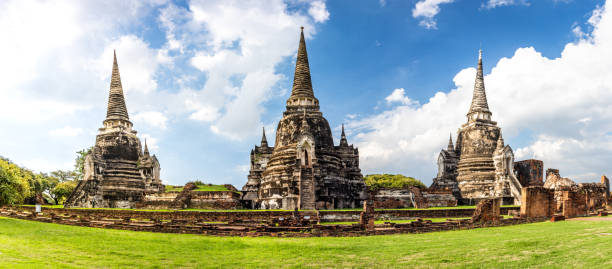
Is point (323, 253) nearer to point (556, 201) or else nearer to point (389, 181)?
point (556, 201)

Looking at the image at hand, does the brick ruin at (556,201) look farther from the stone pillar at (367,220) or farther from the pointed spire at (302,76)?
the pointed spire at (302,76)

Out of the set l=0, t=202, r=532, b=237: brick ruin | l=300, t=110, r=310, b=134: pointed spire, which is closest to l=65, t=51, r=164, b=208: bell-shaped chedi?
l=0, t=202, r=532, b=237: brick ruin

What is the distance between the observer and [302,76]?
128 ft

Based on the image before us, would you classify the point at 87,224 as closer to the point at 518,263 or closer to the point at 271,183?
the point at 271,183

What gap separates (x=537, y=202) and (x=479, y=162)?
71.4ft

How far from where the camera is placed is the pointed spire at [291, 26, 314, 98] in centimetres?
3850

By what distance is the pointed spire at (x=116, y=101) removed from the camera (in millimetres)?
40562

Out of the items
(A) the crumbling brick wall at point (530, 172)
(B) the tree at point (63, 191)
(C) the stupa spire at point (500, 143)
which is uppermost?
(C) the stupa spire at point (500, 143)

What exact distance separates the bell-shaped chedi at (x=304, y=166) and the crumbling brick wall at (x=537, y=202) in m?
13.8

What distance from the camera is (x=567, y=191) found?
66.3 feet

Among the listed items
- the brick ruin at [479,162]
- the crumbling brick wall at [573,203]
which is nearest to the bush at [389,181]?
the brick ruin at [479,162]

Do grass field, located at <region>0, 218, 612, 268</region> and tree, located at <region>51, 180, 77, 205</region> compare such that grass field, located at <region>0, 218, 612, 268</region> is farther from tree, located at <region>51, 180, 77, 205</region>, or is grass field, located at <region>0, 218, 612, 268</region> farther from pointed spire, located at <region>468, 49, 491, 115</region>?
tree, located at <region>51, 180, 77, 205</region>

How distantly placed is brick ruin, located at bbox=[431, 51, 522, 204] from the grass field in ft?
89.7

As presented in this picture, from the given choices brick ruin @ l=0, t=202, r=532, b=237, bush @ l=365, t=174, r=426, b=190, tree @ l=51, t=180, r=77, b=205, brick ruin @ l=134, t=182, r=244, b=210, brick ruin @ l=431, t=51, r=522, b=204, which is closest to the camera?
brick ruin @ l=0, t=202, r=532, b=237
